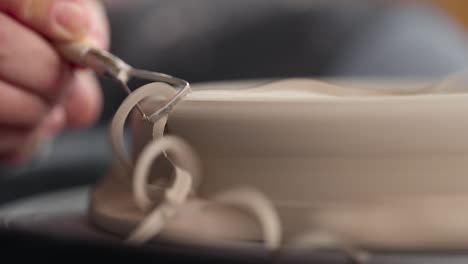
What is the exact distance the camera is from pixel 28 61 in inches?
12.4

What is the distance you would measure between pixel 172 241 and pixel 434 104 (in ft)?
0.30

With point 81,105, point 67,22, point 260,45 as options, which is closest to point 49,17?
point 67,22

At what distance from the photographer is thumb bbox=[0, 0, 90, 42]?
0.30 meters

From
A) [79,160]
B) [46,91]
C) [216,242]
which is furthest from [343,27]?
[216,242]

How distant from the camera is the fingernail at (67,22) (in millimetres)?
303

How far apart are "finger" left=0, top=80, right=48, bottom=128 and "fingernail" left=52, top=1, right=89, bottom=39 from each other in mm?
50

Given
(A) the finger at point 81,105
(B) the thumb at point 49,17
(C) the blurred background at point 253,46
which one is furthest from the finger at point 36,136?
(C) the blurred background at point 253,46

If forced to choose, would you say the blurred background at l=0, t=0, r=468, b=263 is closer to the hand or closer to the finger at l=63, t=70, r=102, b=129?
the finger at l=63, t=70, r=102, b=129

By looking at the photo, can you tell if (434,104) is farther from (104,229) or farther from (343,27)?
(343,27)

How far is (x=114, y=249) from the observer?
198mm

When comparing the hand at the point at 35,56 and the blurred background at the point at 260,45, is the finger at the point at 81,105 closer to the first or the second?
the hand at the point at 35,56

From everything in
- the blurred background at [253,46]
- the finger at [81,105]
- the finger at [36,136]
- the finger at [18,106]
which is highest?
the blurred background at [253,46]

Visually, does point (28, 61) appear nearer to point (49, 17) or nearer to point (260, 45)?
point (49, 17)

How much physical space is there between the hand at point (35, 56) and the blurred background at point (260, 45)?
1.70 ft
